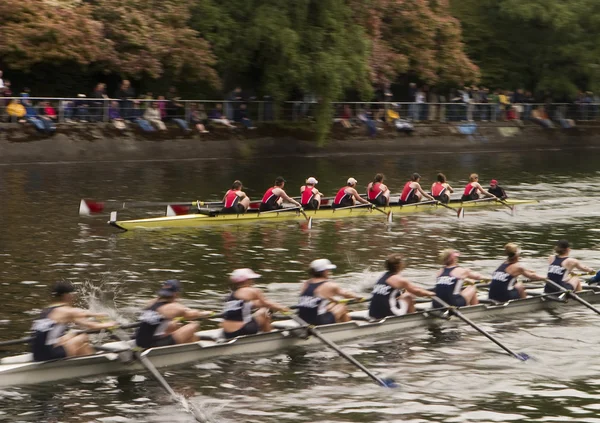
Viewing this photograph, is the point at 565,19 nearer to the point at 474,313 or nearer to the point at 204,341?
the point at 474,313

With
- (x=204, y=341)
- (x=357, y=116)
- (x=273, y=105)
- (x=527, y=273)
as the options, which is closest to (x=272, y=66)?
(x=273, y=105)

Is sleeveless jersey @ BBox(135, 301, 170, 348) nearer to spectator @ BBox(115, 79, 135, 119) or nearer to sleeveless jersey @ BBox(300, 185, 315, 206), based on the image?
sleeveless jersey @ BBox(300, 185, 315, 206)

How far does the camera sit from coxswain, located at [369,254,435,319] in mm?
19531

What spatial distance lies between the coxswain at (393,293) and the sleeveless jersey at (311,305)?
4.49 feet

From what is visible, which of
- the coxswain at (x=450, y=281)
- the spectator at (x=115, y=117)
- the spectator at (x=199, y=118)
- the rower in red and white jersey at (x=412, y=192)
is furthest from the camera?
the spectator at (x=199, y=118)

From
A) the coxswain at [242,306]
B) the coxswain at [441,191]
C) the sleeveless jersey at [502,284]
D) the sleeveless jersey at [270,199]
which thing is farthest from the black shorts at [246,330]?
the coxswain at [441,191]

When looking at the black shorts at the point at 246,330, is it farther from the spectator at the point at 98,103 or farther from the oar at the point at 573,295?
the spectator at the point at 98,103

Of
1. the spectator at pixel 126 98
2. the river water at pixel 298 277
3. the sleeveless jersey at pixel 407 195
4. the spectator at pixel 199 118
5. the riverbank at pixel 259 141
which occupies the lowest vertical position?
the river water at pixel 298 277

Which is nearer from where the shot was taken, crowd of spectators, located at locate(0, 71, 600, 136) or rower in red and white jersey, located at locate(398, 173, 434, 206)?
rower in red and white jersey, located at locate(398, 173, 434, 206)

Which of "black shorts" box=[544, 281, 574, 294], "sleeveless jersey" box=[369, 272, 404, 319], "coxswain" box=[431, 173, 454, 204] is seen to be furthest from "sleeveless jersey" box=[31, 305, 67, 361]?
"coxswain" box=[431, 173, 454, 204]

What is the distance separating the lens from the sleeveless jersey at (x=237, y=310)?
1794 centimetres

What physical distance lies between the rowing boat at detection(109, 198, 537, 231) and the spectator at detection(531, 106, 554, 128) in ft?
77.2

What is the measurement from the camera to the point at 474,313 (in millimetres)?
21125

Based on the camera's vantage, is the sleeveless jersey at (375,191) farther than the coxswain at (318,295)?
Yes
